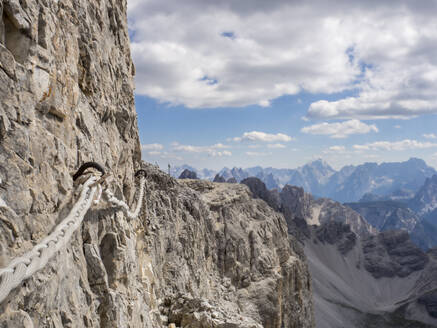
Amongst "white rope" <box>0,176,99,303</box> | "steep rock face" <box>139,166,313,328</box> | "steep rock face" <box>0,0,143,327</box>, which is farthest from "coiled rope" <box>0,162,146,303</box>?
"steep rock face" <box>139,166,313,328</box>

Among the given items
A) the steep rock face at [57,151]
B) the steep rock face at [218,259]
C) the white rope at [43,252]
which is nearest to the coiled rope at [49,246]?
the white rope at [43,252]

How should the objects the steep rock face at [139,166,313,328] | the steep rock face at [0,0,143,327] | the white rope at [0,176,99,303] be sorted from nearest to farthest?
the white rope at [0,176,99,303] < the steep rock face at [0,0,143,327] < the steep rock face at [139,166,313,328]

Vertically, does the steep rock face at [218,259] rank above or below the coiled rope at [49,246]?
below

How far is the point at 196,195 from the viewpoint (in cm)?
4872

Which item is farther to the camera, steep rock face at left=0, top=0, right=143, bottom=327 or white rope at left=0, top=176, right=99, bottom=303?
steep rock face at left=0, top=0, right=143, bottom=327

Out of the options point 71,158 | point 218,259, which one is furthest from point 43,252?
point 218,259

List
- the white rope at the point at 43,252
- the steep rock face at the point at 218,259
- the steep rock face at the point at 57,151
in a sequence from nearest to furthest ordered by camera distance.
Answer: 1. the white rope at the point at 43,252
2. the steep rock face at the point at 57,151
3. the steep rock face at the point at 218,259

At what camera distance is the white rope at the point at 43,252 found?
19.7ft

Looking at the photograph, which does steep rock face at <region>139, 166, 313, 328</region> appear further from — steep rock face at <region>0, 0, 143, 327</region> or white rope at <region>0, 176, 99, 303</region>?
white rope at <region>0, 176, 99, 303</region>

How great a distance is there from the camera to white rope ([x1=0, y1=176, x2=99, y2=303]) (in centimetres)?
600

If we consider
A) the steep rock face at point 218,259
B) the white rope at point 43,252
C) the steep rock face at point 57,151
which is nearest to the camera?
the white rope at point 43,252

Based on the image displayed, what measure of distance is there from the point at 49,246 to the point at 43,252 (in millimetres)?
318

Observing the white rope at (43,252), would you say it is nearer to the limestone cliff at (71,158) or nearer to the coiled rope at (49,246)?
the coiled rope at (49,246)

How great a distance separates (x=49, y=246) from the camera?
24.4 ft
